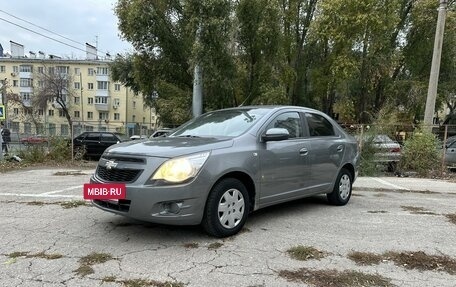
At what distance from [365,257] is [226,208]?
5.30 feet

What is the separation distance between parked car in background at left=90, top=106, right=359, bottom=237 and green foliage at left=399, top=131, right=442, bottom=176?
6852mm

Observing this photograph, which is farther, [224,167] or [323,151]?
[323,151]

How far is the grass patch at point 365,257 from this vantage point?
13.8 ft

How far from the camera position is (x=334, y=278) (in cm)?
379

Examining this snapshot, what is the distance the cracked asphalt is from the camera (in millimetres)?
3793

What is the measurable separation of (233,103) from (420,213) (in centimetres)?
1005

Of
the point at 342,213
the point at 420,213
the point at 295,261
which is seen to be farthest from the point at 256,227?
the point at 420,213

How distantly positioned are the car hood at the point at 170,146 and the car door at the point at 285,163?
0.66 m

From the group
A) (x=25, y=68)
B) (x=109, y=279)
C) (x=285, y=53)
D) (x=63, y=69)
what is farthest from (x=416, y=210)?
(x=25, y=68)

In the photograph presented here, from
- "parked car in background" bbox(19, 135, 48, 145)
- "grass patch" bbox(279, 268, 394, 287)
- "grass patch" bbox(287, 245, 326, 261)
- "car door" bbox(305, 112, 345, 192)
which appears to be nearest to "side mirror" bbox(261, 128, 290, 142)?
"car door" bbox(305, 112, 345, 192)

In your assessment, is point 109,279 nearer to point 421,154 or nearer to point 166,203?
point 166,203

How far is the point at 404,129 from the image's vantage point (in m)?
12.9

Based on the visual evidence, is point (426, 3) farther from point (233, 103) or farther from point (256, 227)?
point (256, 227)

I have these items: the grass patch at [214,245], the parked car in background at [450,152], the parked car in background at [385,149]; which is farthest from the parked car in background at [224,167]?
the parked car in background at [450,152]
